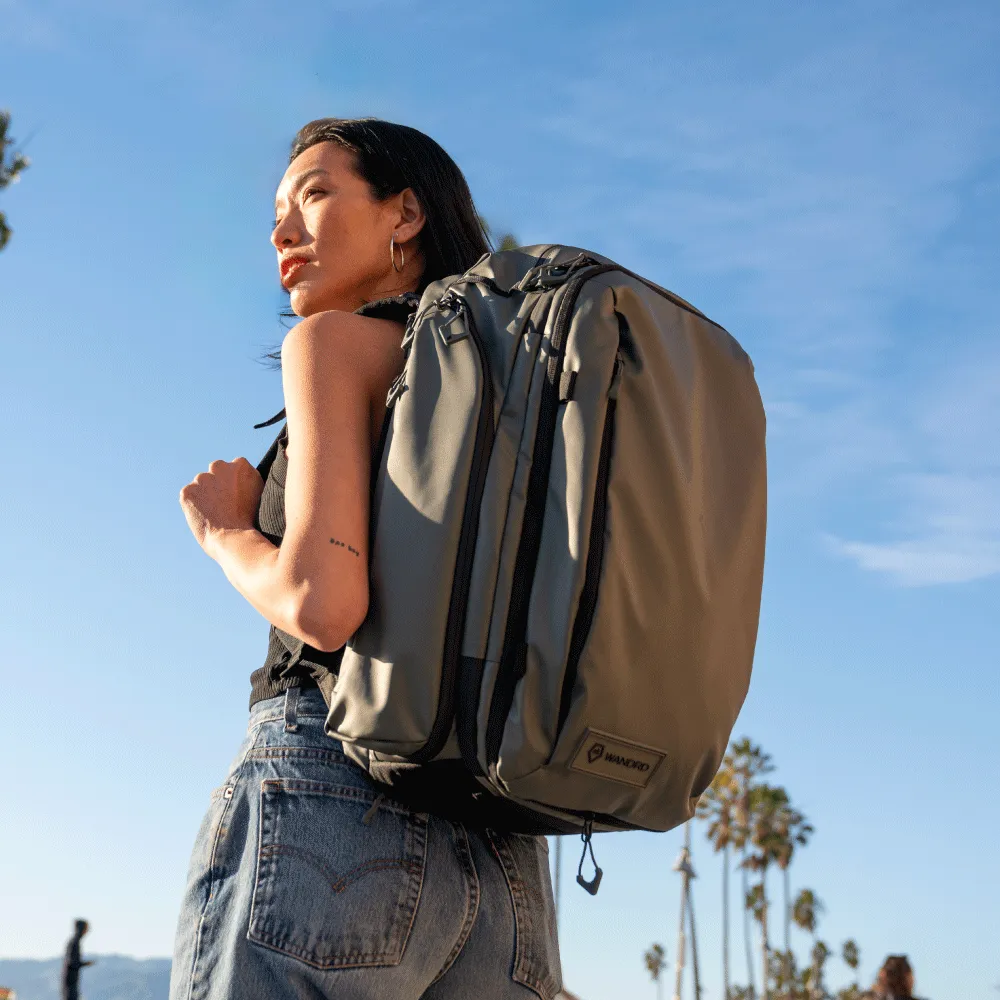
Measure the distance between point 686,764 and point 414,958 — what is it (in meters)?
0.51

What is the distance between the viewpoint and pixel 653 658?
1.71 m

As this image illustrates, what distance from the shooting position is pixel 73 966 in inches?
449

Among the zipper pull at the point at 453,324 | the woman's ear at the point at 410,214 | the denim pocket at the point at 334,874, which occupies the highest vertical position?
the woman's ear at the point at 410,214

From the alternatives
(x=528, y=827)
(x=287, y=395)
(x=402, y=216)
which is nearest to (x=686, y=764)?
(x=528, y=827)

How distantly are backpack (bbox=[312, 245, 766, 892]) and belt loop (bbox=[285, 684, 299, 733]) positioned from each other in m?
0.06

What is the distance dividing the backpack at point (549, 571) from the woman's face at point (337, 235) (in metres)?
0.47

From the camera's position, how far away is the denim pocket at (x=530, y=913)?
187cm

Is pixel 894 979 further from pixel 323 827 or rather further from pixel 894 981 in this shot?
pixel 323 827

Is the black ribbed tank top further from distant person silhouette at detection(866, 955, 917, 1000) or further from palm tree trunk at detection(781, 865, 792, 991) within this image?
palm tree trunk at detection(781, 865, 792, 991)

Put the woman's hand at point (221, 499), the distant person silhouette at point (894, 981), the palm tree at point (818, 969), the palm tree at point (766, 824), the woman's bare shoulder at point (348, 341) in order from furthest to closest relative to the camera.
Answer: the palm tree at point (818, 969) < the palm tree at point (766, 824) < the distant person silhouette at point (894, 981) < the woman's hand at point (221, 499) < the woman's bare shoulder at point (348, 341)

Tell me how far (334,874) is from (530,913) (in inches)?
16.1

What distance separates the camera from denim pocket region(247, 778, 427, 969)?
162cm

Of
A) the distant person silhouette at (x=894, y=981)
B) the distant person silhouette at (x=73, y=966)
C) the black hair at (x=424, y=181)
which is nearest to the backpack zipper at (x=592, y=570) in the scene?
the black hair at (x=424, y=181)

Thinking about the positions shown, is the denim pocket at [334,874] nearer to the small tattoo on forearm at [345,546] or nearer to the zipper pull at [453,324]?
the small tattoo on forearm at [345,546]
